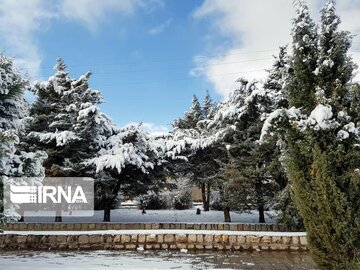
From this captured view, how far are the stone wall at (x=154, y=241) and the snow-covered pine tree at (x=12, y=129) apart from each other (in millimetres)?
4042

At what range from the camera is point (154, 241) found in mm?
10102

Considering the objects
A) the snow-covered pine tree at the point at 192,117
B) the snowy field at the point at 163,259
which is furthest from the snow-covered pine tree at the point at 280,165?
the snow-covered pine tree at the point at 192,117

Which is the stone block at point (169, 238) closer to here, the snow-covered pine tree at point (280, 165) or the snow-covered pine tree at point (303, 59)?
the snow-covered pine tree at point (280, 165)

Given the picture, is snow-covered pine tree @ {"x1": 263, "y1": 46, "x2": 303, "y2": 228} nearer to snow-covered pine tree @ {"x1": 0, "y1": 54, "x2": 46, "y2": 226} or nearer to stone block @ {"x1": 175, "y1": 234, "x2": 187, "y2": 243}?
stone block @ {"x1": 175, "y1": 234, "x2": 187, "y2": 243}

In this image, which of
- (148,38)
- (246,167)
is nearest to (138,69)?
(148,38)

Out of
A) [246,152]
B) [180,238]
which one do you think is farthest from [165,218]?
[180,238]

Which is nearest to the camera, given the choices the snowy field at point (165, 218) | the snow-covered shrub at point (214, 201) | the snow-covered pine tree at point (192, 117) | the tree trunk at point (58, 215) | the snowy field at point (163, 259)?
the snowy field at point (163, 259)

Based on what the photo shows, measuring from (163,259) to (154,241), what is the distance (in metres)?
2.07

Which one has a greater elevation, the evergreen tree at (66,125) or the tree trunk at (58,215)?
the evergreen tree at (66,125)

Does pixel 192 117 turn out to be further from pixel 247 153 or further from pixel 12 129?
pixel 12 129

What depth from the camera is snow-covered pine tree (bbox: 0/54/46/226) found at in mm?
5195

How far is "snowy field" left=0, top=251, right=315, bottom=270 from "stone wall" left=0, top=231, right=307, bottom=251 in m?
0.55

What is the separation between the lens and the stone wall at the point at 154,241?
984 cm

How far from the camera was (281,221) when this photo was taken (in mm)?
11258
